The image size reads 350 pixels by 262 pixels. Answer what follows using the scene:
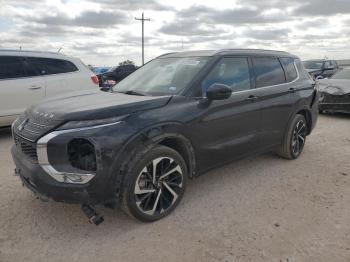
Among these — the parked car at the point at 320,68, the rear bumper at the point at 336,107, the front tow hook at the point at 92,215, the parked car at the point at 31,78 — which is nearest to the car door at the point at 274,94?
the front tow hook at the point at 92,215

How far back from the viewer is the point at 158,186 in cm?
380

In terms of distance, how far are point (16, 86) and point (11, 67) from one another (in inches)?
16.2

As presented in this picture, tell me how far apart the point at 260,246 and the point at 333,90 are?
855 cm

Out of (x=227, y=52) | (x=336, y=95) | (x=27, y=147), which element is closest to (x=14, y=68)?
(x=27, y=147)

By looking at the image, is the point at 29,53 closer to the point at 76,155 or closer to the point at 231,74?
the point at 231,74

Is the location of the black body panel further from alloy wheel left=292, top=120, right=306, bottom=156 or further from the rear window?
the rear window

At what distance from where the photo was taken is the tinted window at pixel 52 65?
7812mm

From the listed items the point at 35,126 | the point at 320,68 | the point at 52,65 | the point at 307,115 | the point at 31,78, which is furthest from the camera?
the point at 320,68

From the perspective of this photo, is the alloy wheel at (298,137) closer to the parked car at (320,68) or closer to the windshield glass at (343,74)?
the windshield glass at (343,74)

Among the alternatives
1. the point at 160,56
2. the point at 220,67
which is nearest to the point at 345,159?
the point at 220,67

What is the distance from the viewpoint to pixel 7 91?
7.31 meters

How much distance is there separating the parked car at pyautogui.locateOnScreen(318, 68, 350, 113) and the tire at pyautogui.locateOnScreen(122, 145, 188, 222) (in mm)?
7927

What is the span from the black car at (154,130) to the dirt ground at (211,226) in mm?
282

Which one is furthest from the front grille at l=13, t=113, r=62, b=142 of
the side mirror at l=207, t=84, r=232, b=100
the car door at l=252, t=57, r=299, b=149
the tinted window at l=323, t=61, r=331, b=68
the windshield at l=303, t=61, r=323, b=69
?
the tinted window at l=323, t=61, r=331, b=68
